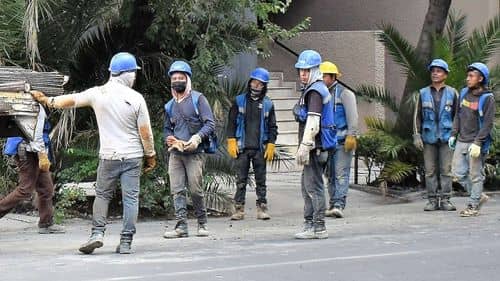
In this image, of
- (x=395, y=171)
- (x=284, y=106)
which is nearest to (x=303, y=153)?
(x=395, y=171)

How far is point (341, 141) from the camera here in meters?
12.2

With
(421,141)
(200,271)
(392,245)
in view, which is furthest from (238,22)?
(200,271)

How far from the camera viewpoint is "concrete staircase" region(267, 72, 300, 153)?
17797 mm

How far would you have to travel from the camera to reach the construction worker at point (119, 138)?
9.17 m

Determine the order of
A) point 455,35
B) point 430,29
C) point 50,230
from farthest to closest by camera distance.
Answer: point 430,29
point 455,35
point 50,230

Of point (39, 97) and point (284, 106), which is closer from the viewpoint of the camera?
point (39, 97)

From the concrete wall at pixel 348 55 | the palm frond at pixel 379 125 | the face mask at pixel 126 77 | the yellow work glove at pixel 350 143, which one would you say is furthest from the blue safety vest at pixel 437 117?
the concrete wall at pixel 348 55

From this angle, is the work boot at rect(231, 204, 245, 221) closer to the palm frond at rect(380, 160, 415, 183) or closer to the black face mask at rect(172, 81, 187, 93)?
the black face mask at rect(172, 81, 187, 93)

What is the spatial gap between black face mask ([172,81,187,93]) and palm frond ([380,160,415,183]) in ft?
13.9

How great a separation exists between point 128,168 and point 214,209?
3.35 m

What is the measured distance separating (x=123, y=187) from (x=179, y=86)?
1480 mm

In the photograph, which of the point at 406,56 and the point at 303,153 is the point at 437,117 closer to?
the point at 406,56

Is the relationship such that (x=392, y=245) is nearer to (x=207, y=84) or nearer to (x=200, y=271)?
(x=200, y=271)

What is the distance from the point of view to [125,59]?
923cm
